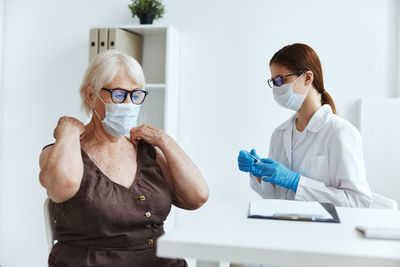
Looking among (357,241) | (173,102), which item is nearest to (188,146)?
(173,102)

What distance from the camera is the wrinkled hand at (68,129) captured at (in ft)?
4.93

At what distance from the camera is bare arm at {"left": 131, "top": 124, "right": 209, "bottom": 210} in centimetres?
163

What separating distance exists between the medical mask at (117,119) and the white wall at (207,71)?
1.34 meters

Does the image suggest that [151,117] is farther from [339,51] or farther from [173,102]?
[339,51]

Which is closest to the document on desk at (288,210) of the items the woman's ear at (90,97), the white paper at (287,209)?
the white paper at (287,209)

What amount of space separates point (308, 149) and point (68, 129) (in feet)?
3.15

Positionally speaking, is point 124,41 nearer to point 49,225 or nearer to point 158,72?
point 158,72

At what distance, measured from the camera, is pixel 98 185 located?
58.2 inches

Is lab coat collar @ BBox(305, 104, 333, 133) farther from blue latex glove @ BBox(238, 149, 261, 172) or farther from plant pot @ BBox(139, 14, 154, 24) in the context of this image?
plant pot @ BBox(139, 14, 154, 24)

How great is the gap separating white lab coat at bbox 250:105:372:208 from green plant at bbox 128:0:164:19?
129 centimetres

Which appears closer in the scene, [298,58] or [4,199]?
[298,58]

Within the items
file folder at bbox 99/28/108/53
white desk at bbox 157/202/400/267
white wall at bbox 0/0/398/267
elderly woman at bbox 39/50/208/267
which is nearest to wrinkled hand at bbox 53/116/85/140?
elderly woman at bbox 39/50/208/267

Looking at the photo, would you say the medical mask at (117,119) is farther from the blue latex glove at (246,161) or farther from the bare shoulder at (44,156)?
the blue latex glove at (246,161)

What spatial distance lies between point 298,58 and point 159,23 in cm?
137
